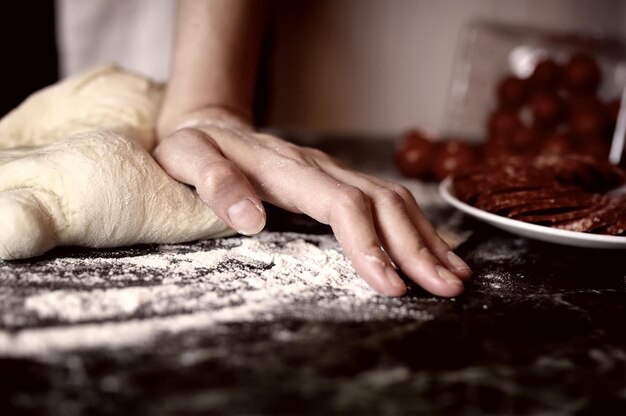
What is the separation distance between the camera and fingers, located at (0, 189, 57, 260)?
0.67 metres

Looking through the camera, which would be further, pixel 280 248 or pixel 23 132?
pixel 23 132

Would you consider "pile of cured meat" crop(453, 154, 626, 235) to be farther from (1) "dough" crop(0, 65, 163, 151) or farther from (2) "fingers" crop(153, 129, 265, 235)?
(1) "dough" crop(0, 65, 163, 151)

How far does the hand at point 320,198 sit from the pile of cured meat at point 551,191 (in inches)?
7.9

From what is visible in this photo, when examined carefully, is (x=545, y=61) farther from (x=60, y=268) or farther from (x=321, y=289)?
(x=60, y=268)

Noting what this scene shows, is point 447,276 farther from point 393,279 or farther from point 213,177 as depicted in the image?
point 213,177

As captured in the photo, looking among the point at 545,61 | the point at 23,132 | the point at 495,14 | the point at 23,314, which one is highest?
the point at 495,14

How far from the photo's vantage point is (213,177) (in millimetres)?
741

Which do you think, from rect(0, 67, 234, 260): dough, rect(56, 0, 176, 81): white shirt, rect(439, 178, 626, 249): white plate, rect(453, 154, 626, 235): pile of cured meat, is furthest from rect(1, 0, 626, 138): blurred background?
rect(439, 178, 626, 249): white plate

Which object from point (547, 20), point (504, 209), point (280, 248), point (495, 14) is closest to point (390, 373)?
point (280, 248)

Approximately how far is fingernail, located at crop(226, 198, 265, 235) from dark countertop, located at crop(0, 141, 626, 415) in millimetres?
60

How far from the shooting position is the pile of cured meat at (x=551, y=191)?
87 cm

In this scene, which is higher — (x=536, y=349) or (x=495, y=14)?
(x=495, y=14)

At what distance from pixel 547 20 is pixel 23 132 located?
2.43 metres

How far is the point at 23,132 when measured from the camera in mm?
1005
